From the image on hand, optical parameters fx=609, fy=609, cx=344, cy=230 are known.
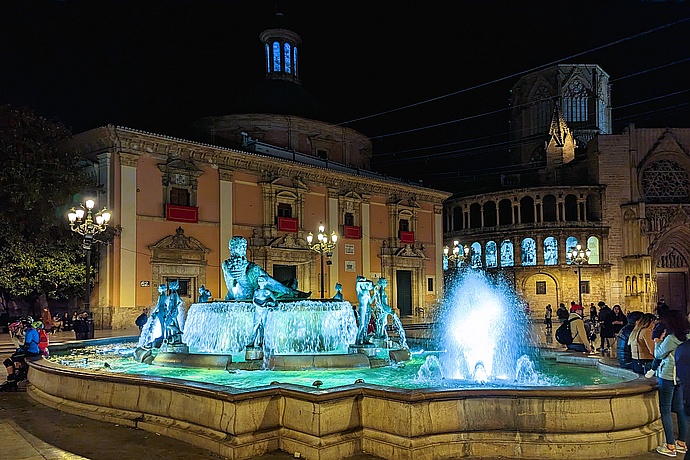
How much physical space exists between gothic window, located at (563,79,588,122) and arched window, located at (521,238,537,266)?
51.4 ft

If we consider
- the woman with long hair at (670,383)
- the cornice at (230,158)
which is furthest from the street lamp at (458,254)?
the woman with long hair at (670,383)

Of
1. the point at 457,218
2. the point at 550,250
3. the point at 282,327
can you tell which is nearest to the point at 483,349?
the point at 282,327

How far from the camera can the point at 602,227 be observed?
39.5 metres

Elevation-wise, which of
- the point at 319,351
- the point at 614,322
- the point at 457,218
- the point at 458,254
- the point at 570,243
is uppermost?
the point at 457,218

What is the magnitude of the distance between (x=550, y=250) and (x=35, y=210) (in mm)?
30847

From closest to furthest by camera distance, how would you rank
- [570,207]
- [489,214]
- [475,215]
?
1. [570,207]
2. [489,214]
3. [475,215]

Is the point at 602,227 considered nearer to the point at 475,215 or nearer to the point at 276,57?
the point at 475,215

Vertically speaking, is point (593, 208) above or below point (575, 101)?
below

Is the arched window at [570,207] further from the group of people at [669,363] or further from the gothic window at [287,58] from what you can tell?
the group of people at [669,363]

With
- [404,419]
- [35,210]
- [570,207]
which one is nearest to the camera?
[404,419]

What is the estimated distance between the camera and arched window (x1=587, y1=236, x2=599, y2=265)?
130 feet

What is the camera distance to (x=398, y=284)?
110 feet

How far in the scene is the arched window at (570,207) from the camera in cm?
4066

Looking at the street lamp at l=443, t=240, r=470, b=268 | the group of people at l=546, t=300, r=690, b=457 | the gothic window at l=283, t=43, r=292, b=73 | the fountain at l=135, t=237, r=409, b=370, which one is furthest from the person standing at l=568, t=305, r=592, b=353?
the gothic window at l=283, t=43, r=292, b=73
